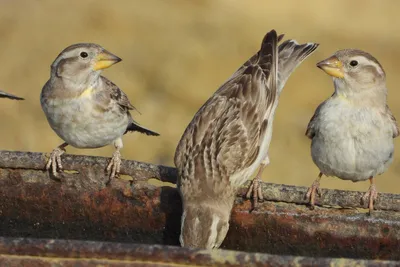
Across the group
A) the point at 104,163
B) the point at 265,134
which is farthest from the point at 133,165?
the point at 265,134

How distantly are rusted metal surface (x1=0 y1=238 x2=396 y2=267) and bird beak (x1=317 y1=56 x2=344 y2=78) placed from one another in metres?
2.60

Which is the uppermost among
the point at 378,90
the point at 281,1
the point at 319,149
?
the point at 281,1

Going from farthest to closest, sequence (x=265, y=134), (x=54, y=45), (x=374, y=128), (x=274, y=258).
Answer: (x=54, y=45) → (x=265, y=134) → (x=374, y=128) → (x=274, y=258)

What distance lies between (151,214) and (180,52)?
24.7ft

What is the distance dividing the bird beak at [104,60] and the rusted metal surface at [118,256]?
2.71 m

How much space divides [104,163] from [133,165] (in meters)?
0.18

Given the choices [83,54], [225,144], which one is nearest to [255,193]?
[225,144]

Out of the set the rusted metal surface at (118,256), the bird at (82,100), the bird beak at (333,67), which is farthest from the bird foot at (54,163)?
the bird beak at (333,67)

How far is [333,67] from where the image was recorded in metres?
6.12

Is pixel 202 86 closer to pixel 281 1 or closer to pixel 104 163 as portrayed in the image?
pixel 281 1

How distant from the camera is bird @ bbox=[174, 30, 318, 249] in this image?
5.26 metres

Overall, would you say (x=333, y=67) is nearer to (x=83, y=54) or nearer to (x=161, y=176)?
(x=161, y=176)

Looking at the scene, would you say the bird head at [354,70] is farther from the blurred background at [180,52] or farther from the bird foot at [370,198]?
the blurred background at [180,52]

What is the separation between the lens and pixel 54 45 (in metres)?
13.1
